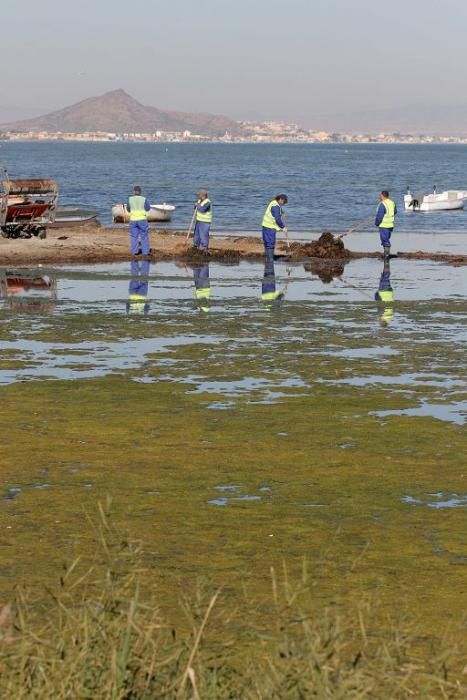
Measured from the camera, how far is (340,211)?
69.1 metres

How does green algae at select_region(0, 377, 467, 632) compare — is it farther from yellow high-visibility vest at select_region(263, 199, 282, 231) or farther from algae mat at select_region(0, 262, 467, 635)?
yellow high-visibility vest at select_region(263, 199, 282, 231)

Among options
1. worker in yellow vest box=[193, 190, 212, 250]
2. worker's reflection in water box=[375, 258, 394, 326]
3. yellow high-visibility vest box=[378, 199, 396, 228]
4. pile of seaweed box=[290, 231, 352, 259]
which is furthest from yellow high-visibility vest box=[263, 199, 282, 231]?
worker's reflection in water box=[375, 258, 394, 326]

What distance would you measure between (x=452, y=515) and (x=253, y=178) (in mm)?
108866

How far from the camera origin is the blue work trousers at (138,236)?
1332 inches

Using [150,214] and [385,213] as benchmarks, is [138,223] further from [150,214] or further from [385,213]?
[150,214]

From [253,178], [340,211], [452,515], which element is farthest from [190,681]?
[253,178]

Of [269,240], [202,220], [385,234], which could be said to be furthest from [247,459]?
[385,234]

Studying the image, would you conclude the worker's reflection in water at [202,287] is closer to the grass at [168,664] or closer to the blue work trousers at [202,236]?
the blue work trousers at [202,236]

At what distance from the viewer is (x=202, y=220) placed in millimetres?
34562

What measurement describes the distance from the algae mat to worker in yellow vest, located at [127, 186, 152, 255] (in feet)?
35.8

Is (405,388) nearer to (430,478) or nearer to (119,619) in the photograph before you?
(430,478)

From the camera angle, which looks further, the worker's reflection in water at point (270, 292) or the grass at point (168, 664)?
the worker's reflection in water at point (270, 292)

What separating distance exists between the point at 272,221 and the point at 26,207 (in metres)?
7.42

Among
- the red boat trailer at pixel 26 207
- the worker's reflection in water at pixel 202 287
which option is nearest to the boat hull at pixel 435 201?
the red boat trailer at pixel 26 207
